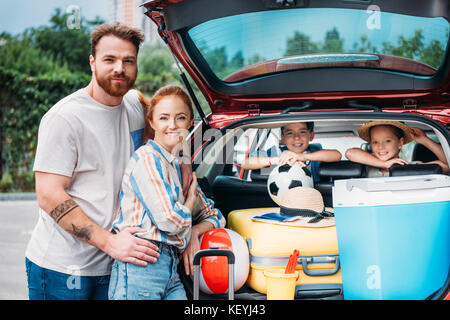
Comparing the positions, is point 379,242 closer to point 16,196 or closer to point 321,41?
point 321,41

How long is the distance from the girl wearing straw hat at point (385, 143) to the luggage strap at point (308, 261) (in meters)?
0.78

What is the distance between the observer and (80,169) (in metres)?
1.71

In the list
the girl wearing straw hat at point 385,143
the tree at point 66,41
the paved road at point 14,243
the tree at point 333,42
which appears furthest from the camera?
the tree at point 66,41

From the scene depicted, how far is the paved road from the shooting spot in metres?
3.56

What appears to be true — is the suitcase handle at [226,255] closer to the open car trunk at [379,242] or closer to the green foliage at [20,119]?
the open car trunk at [379,242]

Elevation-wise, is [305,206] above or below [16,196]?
above

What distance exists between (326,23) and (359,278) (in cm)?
116

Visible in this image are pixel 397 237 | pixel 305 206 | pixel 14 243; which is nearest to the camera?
pixel 397 237

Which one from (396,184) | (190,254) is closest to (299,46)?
(396,184)

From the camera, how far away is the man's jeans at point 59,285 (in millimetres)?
1706

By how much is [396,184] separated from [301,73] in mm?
935

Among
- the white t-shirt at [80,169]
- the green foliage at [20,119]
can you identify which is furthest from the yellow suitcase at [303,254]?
the green foliage at [20,119]

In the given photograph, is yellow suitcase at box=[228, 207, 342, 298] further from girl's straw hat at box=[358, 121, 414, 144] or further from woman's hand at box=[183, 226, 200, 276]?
girl's straw hat at box=[358, 121, 414, 144]

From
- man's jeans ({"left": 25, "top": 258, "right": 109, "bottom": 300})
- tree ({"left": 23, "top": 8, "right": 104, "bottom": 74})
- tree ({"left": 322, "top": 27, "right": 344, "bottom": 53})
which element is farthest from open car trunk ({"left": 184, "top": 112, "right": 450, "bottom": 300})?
tree ({"left": 23, "top": 8, "right": 104, "bottom": 74})
